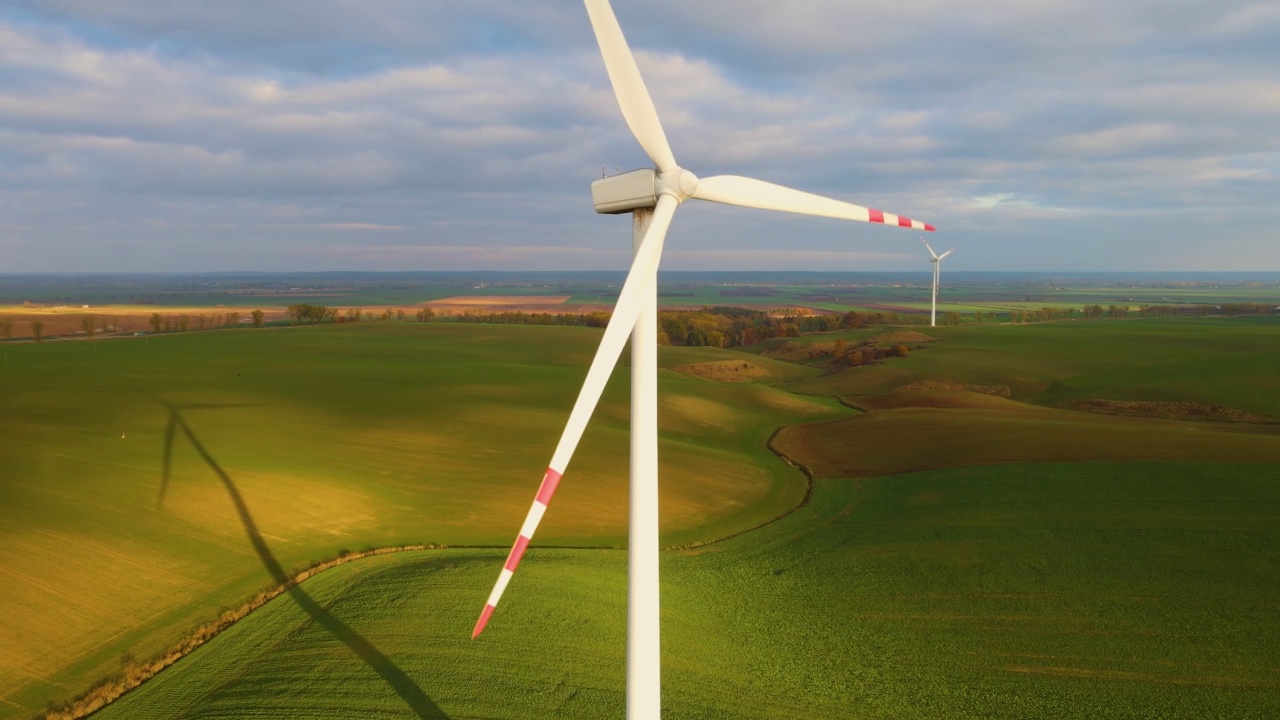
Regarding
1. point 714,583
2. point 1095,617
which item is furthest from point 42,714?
point 1095,617

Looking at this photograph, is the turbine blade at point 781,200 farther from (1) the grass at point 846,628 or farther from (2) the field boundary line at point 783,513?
(2) the field boundary line at point 783,513

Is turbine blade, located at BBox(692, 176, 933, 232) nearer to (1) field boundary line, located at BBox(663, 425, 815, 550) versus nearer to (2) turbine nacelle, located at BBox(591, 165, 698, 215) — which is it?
(2) turbine nacelle, located at BBox(591, 165, 698, 215)

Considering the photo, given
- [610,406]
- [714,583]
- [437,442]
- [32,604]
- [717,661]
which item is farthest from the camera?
[610,406]

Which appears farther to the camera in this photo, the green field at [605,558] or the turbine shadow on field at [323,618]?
the green field at [605,558]

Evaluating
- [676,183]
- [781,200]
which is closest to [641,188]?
[676,183]

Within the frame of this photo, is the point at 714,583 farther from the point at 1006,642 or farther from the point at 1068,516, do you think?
the point at 1068,516

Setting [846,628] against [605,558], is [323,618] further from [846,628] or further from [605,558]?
[846,628]

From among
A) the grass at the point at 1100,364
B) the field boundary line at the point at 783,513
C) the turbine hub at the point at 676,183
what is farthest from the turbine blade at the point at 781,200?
the grass at the point at 1100,364
